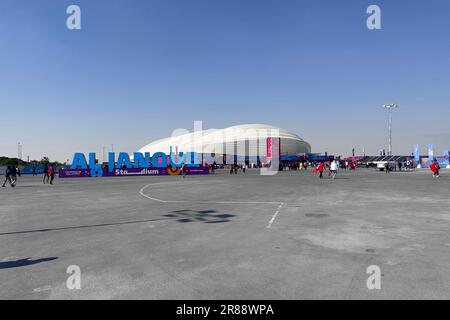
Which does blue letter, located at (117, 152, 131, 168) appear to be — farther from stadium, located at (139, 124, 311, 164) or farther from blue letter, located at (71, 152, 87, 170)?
stadium, located at (139, 124, 311, 164)

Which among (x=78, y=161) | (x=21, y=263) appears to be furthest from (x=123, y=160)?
(x=21, y=263)

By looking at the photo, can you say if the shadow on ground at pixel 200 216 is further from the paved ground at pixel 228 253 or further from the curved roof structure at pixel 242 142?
the curved roof structure at pixel 242 142

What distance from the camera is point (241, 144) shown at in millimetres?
140500

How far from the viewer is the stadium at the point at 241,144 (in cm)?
13775

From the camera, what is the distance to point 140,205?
1283cm

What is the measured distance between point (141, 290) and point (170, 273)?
0.71 metres

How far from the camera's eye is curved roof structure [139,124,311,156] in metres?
140

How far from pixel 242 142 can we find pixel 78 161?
10220 centimetres

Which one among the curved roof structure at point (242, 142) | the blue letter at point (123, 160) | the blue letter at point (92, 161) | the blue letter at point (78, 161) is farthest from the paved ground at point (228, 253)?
the curved roof structure at point (242, 142)

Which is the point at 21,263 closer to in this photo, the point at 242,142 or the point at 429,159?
the point at 429,159

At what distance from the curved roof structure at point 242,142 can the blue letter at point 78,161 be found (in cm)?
8312

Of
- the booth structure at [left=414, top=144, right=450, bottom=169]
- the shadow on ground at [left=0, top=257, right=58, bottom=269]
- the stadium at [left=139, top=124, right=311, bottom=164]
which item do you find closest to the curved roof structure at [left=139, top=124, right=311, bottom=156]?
the stadium at [left=139, top=124, right=311, bottom=164]

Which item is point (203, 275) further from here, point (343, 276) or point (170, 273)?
point (343, 276)

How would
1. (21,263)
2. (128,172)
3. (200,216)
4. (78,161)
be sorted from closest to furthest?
1. (21,263)
2. (200,216)
3. (78,161)
4. (128,172)
